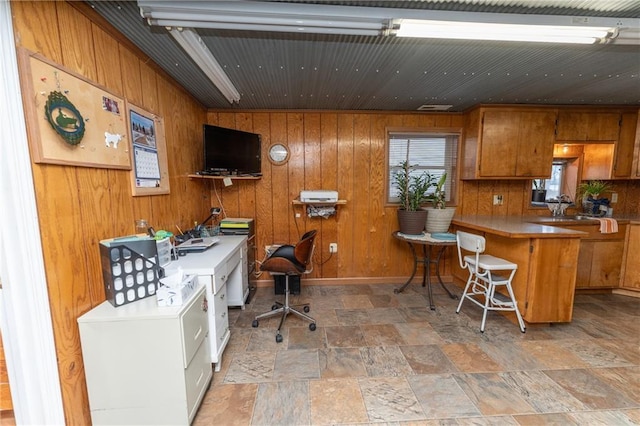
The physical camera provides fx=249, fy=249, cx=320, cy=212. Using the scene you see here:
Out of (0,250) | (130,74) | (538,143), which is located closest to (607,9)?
(538,143)

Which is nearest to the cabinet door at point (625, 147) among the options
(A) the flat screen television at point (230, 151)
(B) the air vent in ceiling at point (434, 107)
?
(B) the air vent in ceiling at point (434, 107)

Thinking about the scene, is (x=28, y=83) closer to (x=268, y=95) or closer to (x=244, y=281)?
(x=268, y=95)

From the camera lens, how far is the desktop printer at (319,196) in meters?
3.04

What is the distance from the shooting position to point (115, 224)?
1.56 metres

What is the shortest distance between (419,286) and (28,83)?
12.4ft

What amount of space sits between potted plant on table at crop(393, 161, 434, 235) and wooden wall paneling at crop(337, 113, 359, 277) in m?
0.63

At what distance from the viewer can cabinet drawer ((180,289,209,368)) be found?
1.29 meters

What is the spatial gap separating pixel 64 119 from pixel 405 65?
87.4 inches

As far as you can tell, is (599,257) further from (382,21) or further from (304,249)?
(382,21)

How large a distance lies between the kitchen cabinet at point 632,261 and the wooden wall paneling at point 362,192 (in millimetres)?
2968

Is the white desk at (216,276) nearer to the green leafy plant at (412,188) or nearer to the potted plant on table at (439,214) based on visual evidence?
the green leafy plant at (412,188)

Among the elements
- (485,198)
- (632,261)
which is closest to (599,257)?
(632,261)

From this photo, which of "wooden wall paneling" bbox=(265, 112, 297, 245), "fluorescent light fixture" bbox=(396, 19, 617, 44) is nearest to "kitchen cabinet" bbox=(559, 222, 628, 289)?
"fluorescent light fixture" bbox=(396, 19, 617, 44)

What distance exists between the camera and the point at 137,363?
1.24 m
